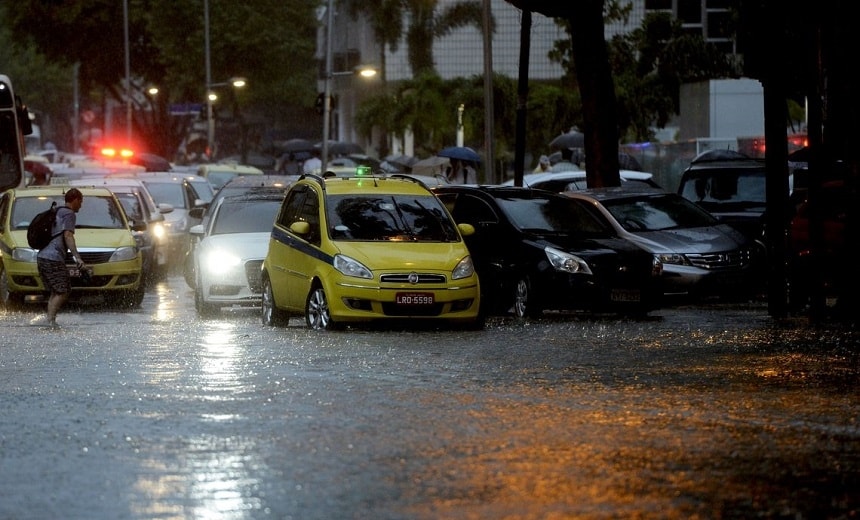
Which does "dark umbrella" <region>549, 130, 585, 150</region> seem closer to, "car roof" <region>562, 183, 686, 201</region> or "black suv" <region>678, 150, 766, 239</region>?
"black suv" <region>678, 150, 766, 239</region>

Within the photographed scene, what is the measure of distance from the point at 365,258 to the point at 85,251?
740 centimetres

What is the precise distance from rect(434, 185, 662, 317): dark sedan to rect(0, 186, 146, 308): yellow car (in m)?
4.97

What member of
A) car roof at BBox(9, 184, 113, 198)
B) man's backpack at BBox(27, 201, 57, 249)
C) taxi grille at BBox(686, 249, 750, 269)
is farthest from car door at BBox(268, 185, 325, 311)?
car roof at BBox(9, 184, 113, 198)

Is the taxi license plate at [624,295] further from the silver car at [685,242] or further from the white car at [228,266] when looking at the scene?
the white car at [228,266]

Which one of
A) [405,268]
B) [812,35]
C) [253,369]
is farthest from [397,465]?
[812,35]

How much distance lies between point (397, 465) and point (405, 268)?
9.26 m

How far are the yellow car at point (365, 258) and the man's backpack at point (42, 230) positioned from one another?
2502 mm

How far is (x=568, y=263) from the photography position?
21328mm

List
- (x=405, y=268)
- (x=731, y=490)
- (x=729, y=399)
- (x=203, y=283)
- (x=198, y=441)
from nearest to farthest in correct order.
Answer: (x=731, y=490) → (x=198, y=441) → (x=729, y=399) → (x=405, y=268) → (x=203, y=283)

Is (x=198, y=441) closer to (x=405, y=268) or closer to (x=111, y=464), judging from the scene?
(x=111, y=464)

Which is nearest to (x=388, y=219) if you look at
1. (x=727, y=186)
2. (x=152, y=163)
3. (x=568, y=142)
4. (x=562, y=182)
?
(x=727, y=186)

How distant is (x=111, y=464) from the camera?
9727 millimetres

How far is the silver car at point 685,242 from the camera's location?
23.2m

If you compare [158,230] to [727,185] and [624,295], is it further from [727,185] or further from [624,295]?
[624,295]
